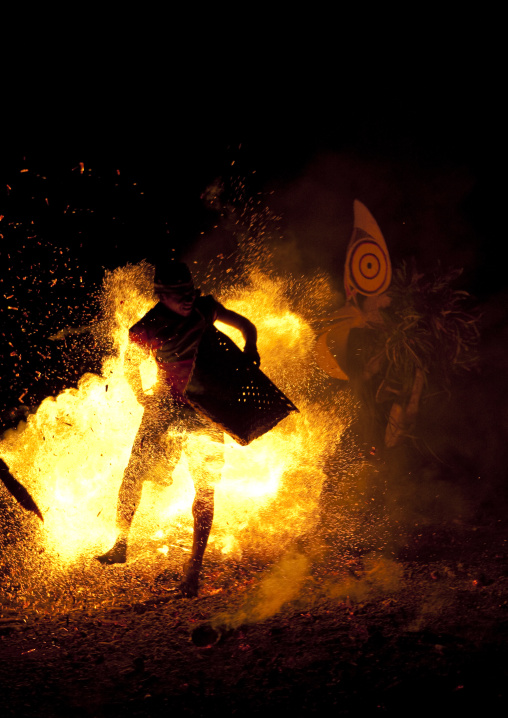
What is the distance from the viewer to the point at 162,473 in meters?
3.60

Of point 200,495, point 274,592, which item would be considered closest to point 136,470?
point 200,495

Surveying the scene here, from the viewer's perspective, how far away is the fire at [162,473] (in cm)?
409

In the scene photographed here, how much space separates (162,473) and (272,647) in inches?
54.7

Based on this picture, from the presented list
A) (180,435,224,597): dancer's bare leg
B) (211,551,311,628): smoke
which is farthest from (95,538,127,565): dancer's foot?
(211,551,311,628): smoke

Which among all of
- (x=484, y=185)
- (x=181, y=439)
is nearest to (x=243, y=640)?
(x=181, y=439)

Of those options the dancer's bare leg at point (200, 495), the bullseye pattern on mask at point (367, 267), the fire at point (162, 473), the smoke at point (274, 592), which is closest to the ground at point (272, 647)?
the smoke at point (274, 592)

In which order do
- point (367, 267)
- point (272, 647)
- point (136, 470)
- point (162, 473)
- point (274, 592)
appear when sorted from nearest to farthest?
1. point (272, 647)
2. point (274, 592)
3. point (136, 470)
4. point (162, 473)
5. point (367, 267)

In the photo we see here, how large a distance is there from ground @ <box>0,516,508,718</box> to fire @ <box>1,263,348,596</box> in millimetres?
565

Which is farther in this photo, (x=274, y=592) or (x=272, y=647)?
(x=274, y=592)

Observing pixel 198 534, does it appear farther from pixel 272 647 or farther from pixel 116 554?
pixel 272 647

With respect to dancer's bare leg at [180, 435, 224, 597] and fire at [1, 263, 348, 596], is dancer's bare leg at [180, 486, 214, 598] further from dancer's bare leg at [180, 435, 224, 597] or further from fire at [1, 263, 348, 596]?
fire at [1, 263, 348, 596]

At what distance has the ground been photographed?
2355 millimetres

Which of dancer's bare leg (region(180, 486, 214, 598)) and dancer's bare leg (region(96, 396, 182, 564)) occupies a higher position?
dancer's bare leg (region(96, 396, 182, 564))

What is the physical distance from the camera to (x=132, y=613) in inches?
124
